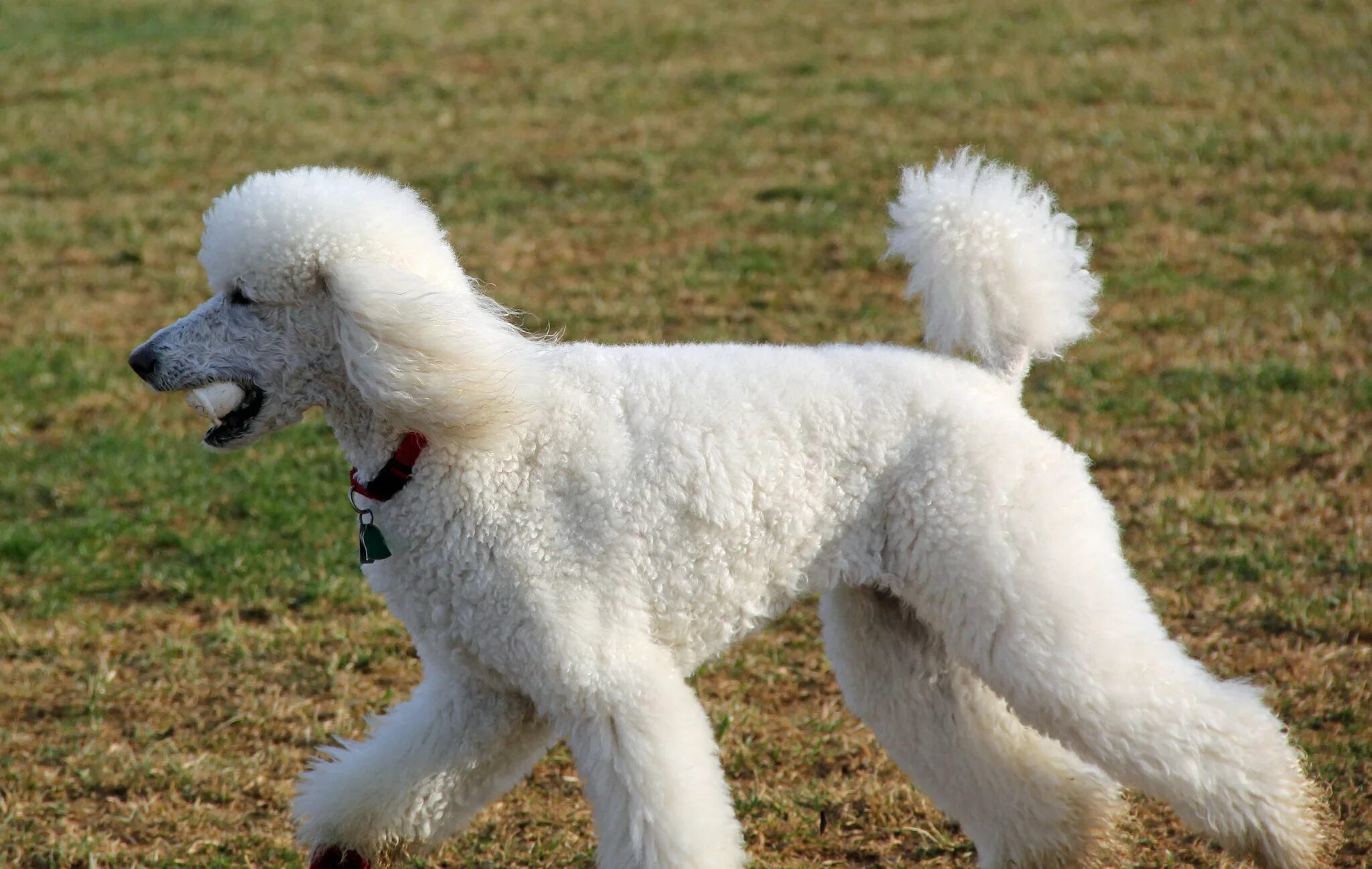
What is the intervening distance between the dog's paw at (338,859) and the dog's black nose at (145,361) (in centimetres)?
96

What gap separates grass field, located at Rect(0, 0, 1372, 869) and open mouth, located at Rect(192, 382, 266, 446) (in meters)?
1.12

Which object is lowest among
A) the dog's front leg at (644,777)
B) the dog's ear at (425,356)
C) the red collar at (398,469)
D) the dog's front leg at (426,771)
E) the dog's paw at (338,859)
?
the dog's paw at (338,859)

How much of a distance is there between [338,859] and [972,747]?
49.5 inches

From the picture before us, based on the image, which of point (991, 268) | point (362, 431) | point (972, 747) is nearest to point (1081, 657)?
point (972, 747)

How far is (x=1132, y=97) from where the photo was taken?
9477mm

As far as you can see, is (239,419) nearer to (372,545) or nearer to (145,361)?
(145,361)

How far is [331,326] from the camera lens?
8.73 ft

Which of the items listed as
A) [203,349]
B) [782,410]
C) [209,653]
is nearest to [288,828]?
[209,653]

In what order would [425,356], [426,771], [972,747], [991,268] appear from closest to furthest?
[425,356]
[426,771]
[991,268]
[972,747]

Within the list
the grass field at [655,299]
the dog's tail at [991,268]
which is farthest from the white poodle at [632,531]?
the grass field at [655,299]

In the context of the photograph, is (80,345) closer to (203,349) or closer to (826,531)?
(203,349)

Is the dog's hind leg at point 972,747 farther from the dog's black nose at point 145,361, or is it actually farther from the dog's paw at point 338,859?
the dog's black nose at point 145,361

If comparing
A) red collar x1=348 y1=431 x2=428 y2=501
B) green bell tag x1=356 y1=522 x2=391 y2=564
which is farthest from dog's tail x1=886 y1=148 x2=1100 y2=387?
green bell tag x1=356 y1=522 x2=391 y2=564

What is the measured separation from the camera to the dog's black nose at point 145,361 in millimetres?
2658
